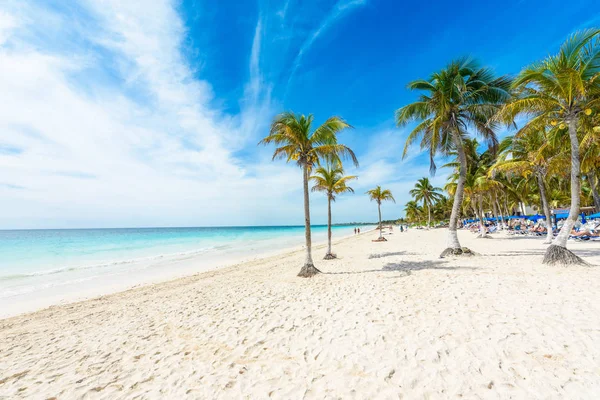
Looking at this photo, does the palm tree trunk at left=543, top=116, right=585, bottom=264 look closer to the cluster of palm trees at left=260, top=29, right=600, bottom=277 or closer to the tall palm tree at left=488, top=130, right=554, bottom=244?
the cluster of palm trees at left=260, top=29, right=600, bottom=277

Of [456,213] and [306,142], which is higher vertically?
[306,142]

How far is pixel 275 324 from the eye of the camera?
188 inches

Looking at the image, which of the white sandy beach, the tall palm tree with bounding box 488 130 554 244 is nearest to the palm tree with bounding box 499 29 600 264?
the white sandy beach

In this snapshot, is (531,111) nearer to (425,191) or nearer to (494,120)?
(494,120)

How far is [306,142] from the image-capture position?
31.9ft

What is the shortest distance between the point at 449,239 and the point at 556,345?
8.58 meters

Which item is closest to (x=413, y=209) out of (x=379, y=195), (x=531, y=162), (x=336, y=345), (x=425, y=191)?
(x=425, y=191)

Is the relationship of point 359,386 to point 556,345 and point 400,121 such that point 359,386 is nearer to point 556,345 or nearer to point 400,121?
point 556,345

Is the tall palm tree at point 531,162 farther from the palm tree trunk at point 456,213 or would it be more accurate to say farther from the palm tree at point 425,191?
the palm tree at point 425,191

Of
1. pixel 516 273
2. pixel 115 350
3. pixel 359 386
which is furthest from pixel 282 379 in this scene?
pixel 516 273

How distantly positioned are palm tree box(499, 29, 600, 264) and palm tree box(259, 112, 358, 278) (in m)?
6.14

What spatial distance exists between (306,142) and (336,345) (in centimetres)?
755

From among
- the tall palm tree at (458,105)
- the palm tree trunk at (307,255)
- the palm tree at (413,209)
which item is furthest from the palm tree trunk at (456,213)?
the palm tree at (413,209)

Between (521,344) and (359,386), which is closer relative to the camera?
(359,386)
